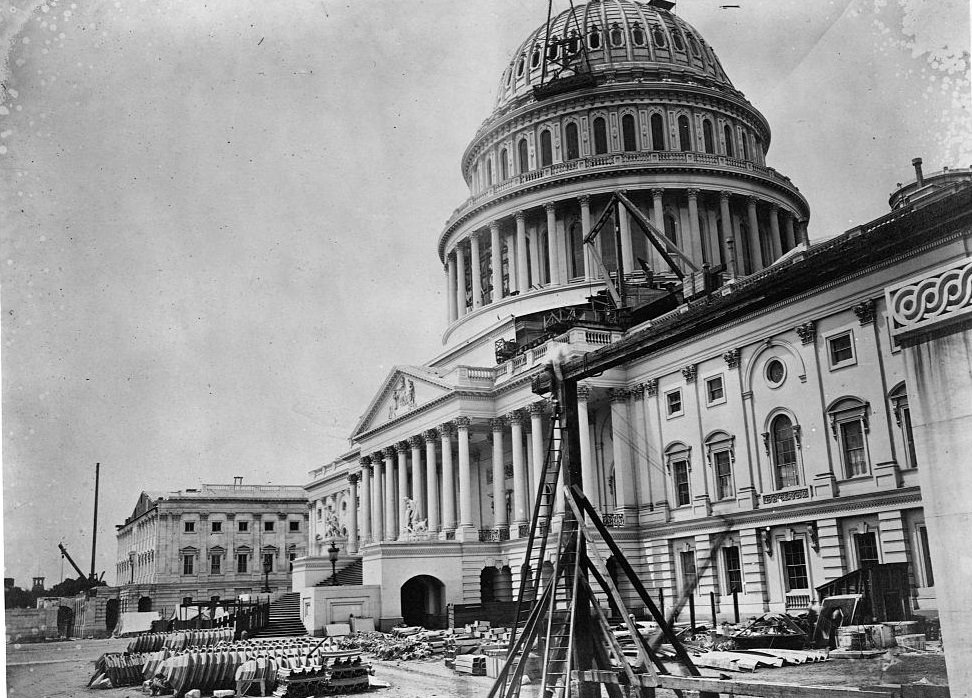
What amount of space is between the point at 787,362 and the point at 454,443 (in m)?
22.4

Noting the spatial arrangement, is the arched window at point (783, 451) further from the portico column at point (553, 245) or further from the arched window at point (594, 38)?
the arched window at point (594, 38)

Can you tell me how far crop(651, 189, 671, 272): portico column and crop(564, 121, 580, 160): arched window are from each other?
639 centimetres

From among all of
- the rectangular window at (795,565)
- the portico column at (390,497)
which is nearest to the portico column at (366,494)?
the portico column at (390,497)

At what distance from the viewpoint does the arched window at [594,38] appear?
6694 centimetres

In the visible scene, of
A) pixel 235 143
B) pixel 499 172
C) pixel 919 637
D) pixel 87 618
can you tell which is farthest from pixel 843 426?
pixel 87 618

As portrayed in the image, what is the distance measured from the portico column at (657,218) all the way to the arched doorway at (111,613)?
2297 inches

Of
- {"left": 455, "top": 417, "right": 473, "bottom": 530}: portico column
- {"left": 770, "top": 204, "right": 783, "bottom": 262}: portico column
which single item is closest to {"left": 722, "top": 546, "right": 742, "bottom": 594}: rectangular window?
{"left": 455, "top": 417, "right": 473, "bottom": 530}: portico column

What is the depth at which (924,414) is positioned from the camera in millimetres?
9023

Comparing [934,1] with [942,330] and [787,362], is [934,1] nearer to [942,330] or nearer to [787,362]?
[942,330]

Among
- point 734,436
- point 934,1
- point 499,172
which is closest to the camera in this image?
point 934,1

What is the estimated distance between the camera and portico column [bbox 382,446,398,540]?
57.5 meters

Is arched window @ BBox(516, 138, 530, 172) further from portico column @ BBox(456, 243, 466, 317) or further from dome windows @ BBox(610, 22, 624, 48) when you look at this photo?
dome windows @ BBox(610, 22, 624, 48)

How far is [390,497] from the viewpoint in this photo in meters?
58.0

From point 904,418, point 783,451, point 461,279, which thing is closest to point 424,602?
point 783,451
